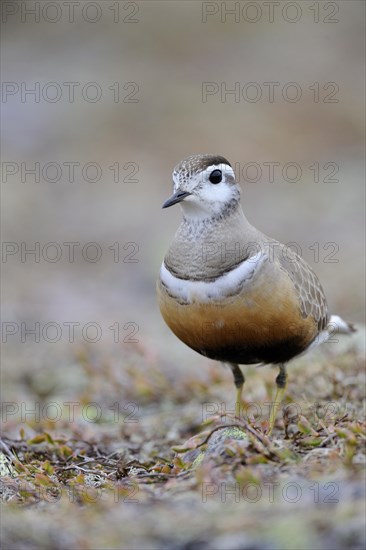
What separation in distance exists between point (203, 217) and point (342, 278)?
6.65m

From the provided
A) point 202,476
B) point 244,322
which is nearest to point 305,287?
point 244,322

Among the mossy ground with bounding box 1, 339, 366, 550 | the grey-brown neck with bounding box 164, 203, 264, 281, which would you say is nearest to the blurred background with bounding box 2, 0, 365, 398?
the mossy ground with bounding box 1, 339, 366, 550

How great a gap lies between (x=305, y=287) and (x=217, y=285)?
36.2 inches

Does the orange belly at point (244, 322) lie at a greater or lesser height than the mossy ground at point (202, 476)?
greater

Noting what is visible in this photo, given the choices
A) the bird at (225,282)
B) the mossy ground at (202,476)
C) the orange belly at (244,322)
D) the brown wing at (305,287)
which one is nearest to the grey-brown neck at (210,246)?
the bird at (225,282)

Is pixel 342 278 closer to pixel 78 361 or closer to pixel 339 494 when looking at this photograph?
pixel 78 361

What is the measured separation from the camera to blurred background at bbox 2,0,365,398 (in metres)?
13.3

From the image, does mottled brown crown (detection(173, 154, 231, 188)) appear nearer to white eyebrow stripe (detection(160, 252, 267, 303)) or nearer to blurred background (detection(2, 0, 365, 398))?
white eyebrow stripe (detection(160, 252, 267, 303))

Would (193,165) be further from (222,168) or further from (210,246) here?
(210,246)

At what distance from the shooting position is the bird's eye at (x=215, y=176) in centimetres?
636

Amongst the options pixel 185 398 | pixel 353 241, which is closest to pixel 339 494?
pixel 185 398

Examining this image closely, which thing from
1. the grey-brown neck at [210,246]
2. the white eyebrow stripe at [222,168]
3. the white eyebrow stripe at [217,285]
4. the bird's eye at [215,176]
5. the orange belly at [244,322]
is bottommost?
the orange belly at [244,322]

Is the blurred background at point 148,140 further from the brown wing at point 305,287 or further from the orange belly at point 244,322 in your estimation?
the orange belly at point 244,322

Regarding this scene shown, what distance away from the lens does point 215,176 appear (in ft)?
20.9
